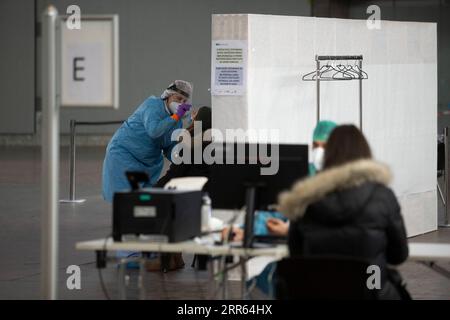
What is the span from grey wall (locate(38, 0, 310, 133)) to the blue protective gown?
15.0m

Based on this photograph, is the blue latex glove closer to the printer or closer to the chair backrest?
the printer

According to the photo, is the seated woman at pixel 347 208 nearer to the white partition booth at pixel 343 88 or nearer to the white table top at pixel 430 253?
the white table top at pixel 430 253

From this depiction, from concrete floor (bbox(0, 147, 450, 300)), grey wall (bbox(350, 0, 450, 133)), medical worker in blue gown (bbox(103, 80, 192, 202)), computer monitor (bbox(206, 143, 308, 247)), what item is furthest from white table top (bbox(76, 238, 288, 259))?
grey wall (bbox(350, 0, 450, 133))

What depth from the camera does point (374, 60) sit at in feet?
30.5

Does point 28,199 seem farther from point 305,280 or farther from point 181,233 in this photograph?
point 305,280

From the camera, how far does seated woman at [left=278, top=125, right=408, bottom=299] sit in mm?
4512

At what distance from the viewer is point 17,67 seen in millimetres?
23812

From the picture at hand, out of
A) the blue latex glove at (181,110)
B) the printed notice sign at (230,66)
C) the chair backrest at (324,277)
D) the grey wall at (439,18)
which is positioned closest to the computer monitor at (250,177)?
the chair backrest at (324,277)

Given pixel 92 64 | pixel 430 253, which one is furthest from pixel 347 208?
pixel 92 64

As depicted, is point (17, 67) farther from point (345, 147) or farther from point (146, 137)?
point (345, 147)

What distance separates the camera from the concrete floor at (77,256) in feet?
23.2

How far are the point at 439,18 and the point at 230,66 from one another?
49.5ft

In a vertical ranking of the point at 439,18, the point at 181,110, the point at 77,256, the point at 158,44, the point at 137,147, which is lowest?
the point at 77,256
